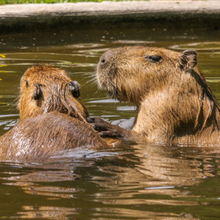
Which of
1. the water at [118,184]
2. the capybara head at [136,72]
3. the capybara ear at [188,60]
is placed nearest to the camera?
the water at [118,184]

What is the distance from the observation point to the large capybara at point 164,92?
6.06 m

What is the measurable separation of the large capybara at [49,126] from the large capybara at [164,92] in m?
0.62

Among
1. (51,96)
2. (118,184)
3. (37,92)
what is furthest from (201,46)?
(118,184)

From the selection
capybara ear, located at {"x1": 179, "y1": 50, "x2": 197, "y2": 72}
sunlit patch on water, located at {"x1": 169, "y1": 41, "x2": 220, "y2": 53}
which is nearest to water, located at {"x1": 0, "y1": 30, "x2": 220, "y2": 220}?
capybara ear, located at {"x1": 179, "y1": 50, "x2": 197, "y2": 72}

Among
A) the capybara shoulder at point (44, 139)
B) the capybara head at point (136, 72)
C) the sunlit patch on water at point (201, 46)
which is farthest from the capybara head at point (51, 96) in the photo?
the sunlit patch on water at point (201, 46)

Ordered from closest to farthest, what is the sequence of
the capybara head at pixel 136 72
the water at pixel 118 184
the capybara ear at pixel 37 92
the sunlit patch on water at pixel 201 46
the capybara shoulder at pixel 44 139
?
the water at pixel 118 184
the capybara shoulder at pixel 44 139
the capybara ear at pixel 37 92
the capybara head at pixel 136 72
the sunlit patch on water at pixel 201 46

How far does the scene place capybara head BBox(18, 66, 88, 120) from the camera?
537 centimetres

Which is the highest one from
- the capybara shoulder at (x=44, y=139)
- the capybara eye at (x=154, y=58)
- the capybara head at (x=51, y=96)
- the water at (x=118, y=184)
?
the capybara eye at (x=154, y=58)

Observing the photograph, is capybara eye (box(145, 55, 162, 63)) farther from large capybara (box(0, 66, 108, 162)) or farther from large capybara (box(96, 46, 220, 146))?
large capybara (box(0, 66, 108, 162))

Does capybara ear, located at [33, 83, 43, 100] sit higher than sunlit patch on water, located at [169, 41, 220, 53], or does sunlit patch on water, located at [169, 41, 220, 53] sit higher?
capybara ear, located at [33, 83, 43, 100]

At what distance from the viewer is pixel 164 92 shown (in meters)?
6.16

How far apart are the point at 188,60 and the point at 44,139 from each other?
205 centimetres

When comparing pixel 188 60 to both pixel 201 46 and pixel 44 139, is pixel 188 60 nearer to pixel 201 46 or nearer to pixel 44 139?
pixel 44 139

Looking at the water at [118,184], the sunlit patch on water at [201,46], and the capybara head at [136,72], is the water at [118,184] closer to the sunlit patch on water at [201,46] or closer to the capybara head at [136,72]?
the capybara head at [136,72]
